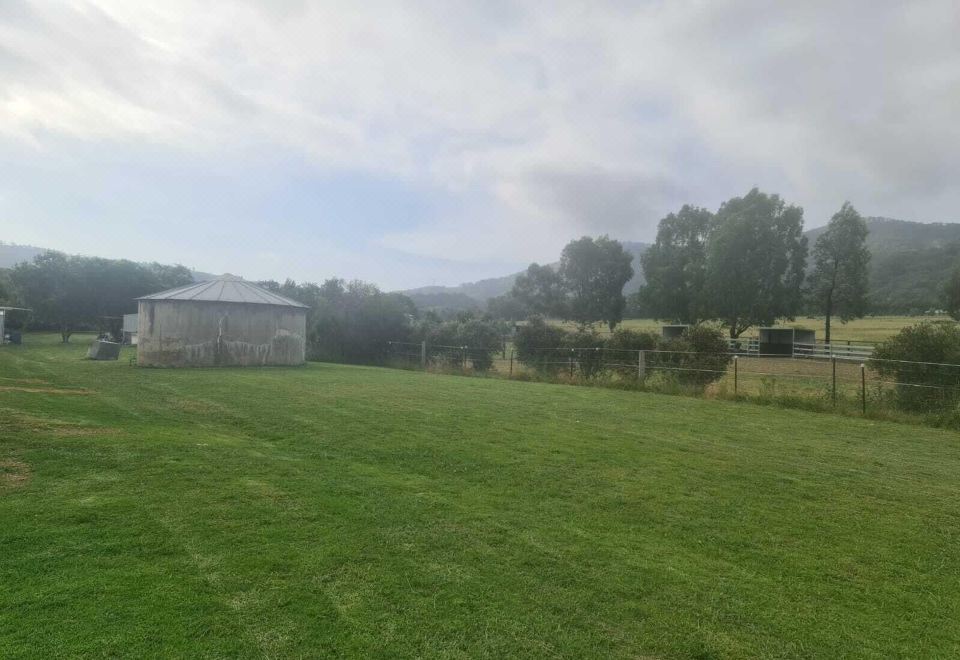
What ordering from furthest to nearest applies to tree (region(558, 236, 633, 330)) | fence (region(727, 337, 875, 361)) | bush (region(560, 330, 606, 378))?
tree (region(558, 236, 633, 330)) → fence (region(727, 337, 875, 361)) → bush (region(560, 330, 606, 378))

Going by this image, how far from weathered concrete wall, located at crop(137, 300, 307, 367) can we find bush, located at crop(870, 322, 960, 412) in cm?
2033

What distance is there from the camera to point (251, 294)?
23.8 meters

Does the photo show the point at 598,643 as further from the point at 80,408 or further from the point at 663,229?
the point at 663,229

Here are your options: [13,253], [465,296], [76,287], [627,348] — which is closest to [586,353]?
[627,348]

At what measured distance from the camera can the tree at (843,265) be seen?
3728 cm

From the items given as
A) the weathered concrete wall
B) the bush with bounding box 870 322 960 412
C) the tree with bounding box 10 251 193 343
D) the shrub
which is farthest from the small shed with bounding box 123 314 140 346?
the bush with bounding box 870 322 960 412

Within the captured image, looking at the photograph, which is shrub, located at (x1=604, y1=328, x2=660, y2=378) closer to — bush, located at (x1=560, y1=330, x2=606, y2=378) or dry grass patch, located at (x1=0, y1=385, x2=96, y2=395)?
bush, located at (x1=560, y1=330, x2=606, y2=378)

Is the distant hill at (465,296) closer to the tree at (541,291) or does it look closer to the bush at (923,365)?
the tree at (541,291)

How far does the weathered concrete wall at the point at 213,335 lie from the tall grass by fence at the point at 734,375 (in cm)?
573

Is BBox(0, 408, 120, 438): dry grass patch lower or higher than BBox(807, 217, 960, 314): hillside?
lower

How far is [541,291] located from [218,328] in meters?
41.0

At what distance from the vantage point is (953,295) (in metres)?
43.6

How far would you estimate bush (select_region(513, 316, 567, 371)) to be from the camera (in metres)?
21.1

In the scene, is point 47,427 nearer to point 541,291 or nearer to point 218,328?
point 218,328
